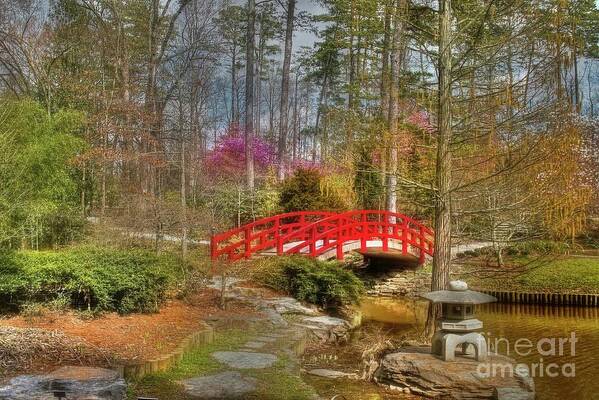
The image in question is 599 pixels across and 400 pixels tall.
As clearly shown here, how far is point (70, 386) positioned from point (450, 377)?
394 cm

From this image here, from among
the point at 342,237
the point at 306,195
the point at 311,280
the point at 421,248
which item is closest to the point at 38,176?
the point at 311,280

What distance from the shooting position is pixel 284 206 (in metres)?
18.4

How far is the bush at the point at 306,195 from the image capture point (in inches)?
711

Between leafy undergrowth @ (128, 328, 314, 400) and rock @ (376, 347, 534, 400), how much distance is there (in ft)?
4.10

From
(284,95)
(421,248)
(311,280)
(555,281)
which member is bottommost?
(555,281)

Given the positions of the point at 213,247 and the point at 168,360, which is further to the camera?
the point at 213,247

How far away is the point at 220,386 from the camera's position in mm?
5738

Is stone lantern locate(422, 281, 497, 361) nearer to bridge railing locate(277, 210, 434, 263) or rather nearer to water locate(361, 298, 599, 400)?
water locate(361, 298, 599, 400)

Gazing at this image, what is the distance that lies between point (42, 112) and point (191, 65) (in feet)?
29.7

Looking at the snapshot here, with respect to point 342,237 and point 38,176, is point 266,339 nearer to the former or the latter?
point 38,176

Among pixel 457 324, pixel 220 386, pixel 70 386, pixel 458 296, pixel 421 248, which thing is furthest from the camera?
pixel 421 248

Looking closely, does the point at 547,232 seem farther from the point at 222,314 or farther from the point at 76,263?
the point at 76,263

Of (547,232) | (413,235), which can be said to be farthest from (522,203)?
(413,235)

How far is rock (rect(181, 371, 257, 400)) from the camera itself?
5.48 metres
